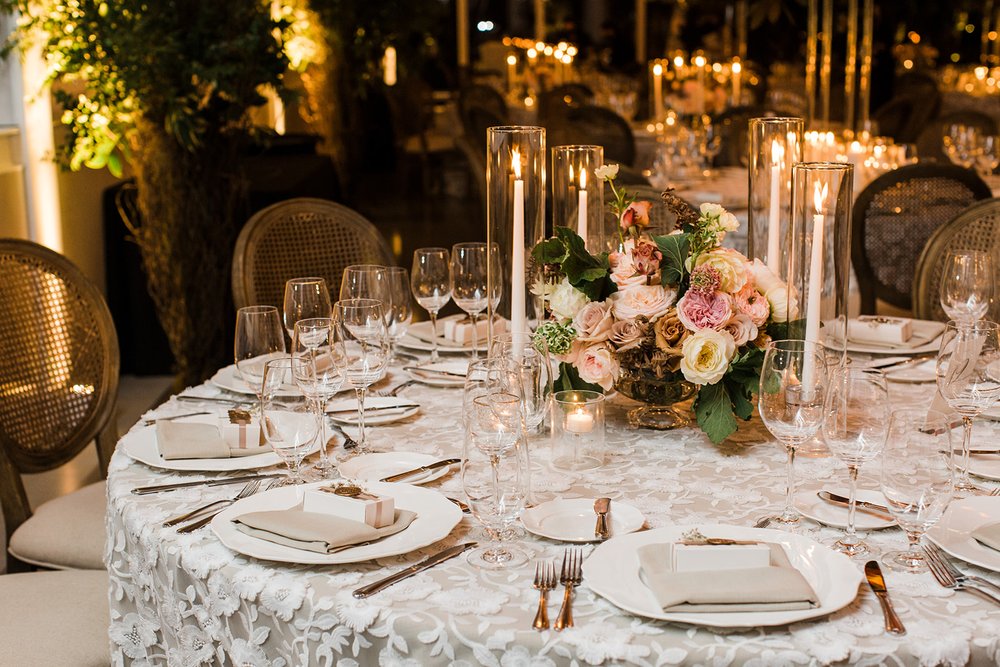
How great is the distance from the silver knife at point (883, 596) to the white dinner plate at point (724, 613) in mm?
21

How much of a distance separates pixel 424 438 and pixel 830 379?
27.0 inches

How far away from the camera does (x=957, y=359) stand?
181 cm

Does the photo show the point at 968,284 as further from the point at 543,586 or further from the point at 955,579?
the point at 543,586

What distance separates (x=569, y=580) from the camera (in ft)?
4.39

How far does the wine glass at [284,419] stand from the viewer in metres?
1.58

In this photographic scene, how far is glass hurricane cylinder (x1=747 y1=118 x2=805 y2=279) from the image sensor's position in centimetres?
204

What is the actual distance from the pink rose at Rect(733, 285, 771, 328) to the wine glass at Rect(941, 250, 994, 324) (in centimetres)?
63

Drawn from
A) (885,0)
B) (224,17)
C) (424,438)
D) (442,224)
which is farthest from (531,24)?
(424,438)

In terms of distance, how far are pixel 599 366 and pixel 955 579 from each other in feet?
2.08

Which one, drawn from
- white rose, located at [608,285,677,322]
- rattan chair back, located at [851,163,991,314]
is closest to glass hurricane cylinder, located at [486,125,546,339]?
white rose, located at [608,285,677,322]

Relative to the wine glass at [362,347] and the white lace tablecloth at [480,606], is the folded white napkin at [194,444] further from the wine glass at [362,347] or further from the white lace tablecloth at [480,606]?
the wine glass at [362,347]

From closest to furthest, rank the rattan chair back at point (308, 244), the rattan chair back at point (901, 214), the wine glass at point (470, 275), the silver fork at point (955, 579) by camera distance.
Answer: the silver fork at point (955, 579), the wine glass at point (470, 275), the rattan chair back at point (308, 244), the rattan chair back at point (901, 214)

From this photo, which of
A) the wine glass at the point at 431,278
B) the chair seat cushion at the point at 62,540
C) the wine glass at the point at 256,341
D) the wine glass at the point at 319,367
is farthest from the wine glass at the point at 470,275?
the chair seat cushion at the point at 62,540

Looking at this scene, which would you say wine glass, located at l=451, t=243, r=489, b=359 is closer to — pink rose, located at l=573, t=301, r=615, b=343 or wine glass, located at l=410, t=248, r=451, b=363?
wine glass, located at l=410, t=248, r=451, b=363
